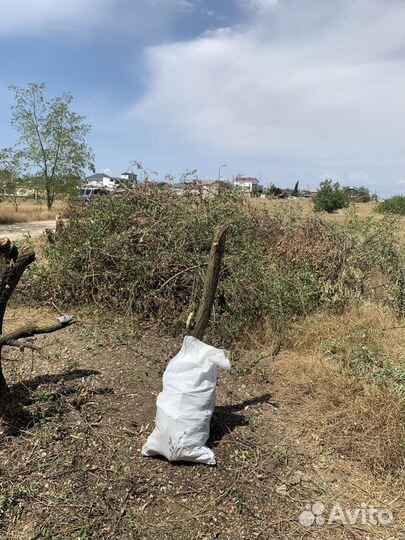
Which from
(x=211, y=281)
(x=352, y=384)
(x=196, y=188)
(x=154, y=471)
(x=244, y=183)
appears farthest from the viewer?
(x=244, y=183)

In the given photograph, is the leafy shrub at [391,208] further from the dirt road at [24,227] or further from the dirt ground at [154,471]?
the dirt road at [24,227]

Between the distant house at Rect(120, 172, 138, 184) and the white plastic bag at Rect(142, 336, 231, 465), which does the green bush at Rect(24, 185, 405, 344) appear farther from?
the white plastic bag at Rect(142, 336, 231, 465)

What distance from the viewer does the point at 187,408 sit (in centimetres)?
259

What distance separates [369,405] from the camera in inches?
126

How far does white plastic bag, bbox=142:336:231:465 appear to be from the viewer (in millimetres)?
2566

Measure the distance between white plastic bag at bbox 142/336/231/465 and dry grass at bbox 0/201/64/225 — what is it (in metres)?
20.1

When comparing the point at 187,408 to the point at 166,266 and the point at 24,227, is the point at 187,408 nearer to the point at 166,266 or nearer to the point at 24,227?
the point at 166,266

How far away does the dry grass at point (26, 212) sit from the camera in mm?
21859

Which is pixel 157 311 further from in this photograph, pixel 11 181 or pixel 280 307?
pixel 11 181

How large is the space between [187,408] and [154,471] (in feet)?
1.31

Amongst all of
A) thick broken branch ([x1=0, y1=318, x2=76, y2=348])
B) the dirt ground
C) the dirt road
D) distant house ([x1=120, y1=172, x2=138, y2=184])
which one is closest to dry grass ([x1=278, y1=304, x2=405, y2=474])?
the dirt ground

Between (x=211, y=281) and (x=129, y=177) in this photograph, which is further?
(x=129, y=177)

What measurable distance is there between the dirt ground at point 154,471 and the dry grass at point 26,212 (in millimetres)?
A: 19471

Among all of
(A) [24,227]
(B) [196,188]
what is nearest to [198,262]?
(B) [196,188]
